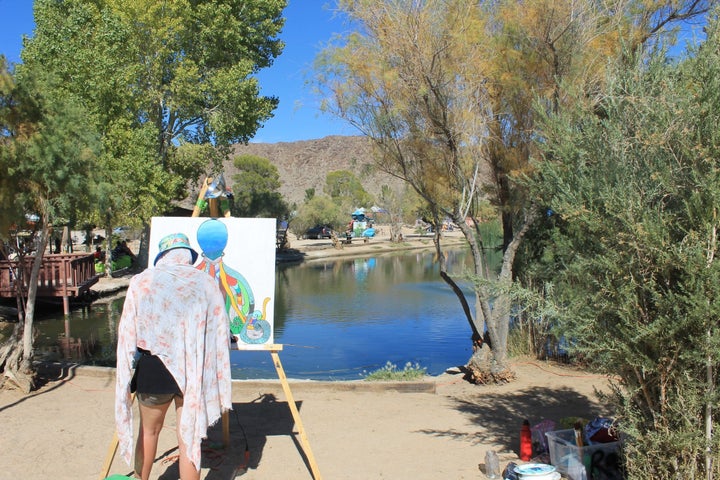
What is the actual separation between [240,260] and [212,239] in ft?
0.97

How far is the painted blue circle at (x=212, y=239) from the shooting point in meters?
5.46

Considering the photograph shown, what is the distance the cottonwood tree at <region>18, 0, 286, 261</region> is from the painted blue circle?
1367 cm

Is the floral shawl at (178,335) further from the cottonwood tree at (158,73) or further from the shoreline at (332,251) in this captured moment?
the shoreline at (332,251)

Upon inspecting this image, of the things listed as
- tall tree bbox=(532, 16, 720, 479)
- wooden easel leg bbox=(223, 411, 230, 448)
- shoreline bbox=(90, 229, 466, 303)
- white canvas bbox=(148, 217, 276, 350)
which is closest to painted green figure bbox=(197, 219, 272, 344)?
white canvas bbox=(148, 217, 276, 350)

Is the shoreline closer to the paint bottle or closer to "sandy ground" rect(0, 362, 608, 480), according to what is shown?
"sandy ground" rect(0, 362, 608, 480)

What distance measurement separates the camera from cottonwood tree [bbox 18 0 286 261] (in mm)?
19656

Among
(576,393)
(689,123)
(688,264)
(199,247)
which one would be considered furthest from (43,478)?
(576,393)

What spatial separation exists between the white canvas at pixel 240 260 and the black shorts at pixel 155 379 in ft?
5.06

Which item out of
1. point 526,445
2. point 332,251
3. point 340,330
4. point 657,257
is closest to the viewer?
point 657,257

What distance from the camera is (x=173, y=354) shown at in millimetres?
3818

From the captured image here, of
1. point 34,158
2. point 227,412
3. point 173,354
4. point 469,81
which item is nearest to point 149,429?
point 173,354

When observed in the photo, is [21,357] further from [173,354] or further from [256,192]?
[256,192]

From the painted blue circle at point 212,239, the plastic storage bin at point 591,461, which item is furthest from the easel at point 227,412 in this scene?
the plastic storage bin at point 591,461

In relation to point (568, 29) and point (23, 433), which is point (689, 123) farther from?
point (23, 433)
